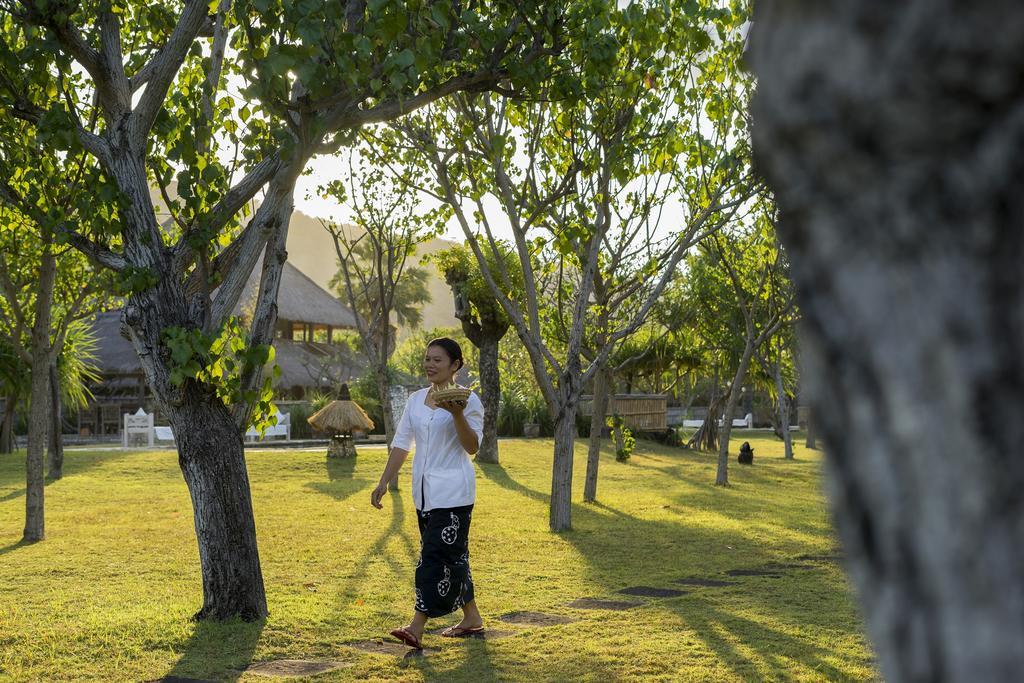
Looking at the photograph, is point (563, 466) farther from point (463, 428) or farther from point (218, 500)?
point (463, 428)

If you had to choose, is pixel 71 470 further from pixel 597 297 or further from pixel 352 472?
pixel 597 297

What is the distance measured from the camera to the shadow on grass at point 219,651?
20.8ft

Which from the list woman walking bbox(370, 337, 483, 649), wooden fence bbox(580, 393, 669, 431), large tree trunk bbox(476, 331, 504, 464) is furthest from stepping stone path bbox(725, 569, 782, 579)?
wooden fence bbox(580, 393, 669, 431)

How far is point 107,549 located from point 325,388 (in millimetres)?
31266

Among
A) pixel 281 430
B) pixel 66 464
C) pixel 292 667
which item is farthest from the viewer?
pixel 281 430

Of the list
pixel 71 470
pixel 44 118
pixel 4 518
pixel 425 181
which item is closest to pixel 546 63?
pixel 44 118

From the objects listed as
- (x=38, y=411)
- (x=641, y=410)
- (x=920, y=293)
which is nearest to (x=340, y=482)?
(x=38, y=411)

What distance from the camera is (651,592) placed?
30.0 ft

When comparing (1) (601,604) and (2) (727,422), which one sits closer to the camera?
(1) (601,604)

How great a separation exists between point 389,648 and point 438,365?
1.87 meters

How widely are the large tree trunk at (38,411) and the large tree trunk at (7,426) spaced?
13.4 metres

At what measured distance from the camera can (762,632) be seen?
7.36 meters

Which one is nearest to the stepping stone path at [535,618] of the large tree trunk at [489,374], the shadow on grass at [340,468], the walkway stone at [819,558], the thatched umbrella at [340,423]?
the walkway stone at [819,558]

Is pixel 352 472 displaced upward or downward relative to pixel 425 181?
downward
